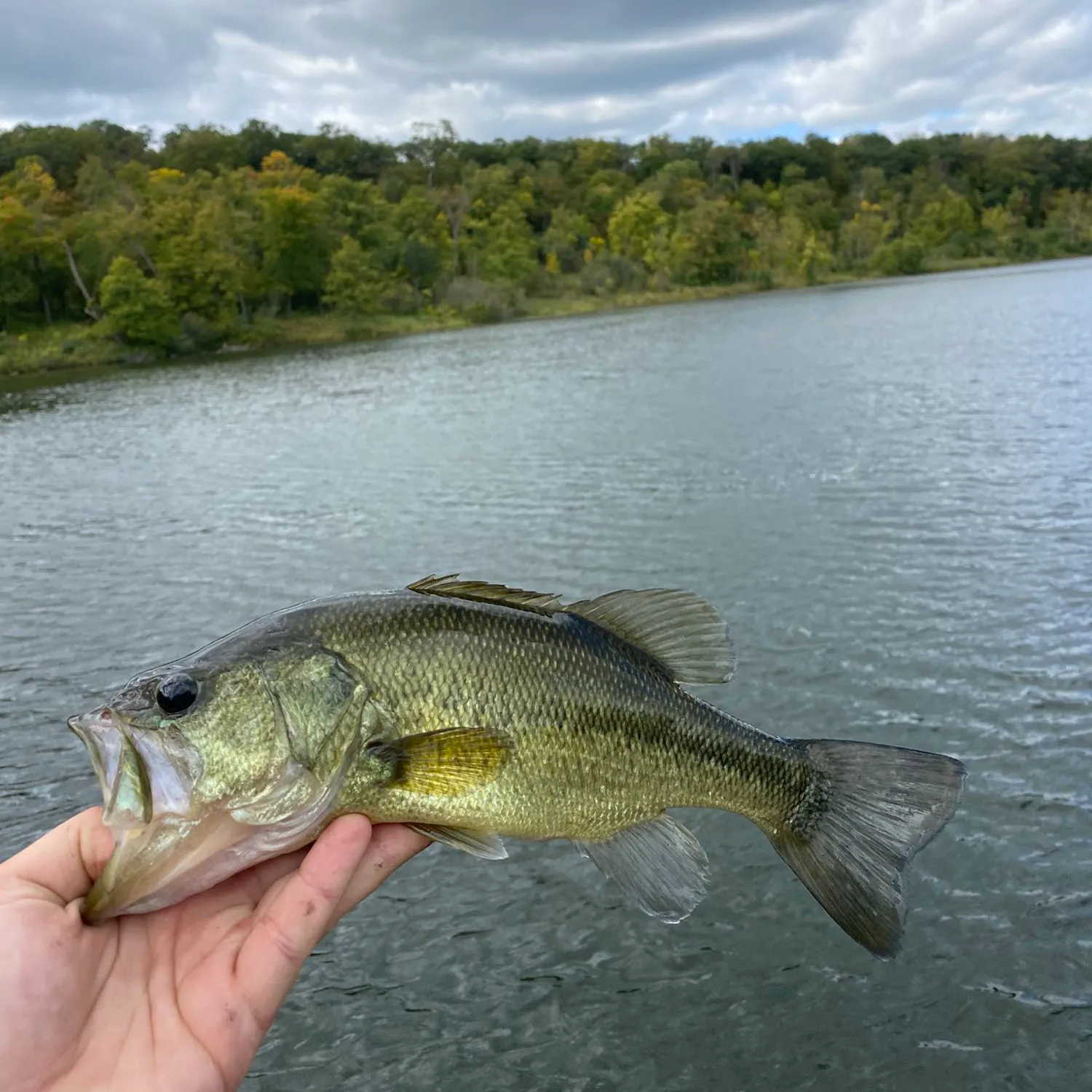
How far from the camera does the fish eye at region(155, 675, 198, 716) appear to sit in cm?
294

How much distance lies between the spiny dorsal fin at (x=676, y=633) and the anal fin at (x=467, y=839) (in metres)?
0.94

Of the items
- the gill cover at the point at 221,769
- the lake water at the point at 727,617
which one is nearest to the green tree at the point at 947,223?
the lake water at the point at 727,617

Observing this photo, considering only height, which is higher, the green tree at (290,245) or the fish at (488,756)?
the green tree at (290,245)

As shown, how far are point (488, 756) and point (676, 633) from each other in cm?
94

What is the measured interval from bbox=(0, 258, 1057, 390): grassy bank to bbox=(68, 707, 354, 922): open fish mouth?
69.8 metres

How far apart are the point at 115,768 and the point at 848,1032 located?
5.53 meters

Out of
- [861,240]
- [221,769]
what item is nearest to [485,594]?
[221,769]

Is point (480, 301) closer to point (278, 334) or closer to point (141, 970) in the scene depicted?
point (278, 334)

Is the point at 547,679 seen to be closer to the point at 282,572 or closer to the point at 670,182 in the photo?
the point at 282,572

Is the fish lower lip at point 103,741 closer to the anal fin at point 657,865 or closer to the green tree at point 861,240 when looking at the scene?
the anal fin at point 657,865

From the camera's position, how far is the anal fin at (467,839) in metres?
3.30

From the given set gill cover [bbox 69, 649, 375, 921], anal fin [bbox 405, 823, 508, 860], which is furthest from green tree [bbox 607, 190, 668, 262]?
gill cover [bbox 69, 649, 375, 921]

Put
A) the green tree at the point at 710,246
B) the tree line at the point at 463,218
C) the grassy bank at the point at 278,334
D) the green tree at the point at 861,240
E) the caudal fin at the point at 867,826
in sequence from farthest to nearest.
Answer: the green tree at the point at 861,240, the green tree at the point at 710,246, the tree line at the point at 463,218, the grassy bank at the point at 278,334, the caudal fin at the point at 867,826

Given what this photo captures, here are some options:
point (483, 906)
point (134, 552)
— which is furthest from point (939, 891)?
point (134, 552)
